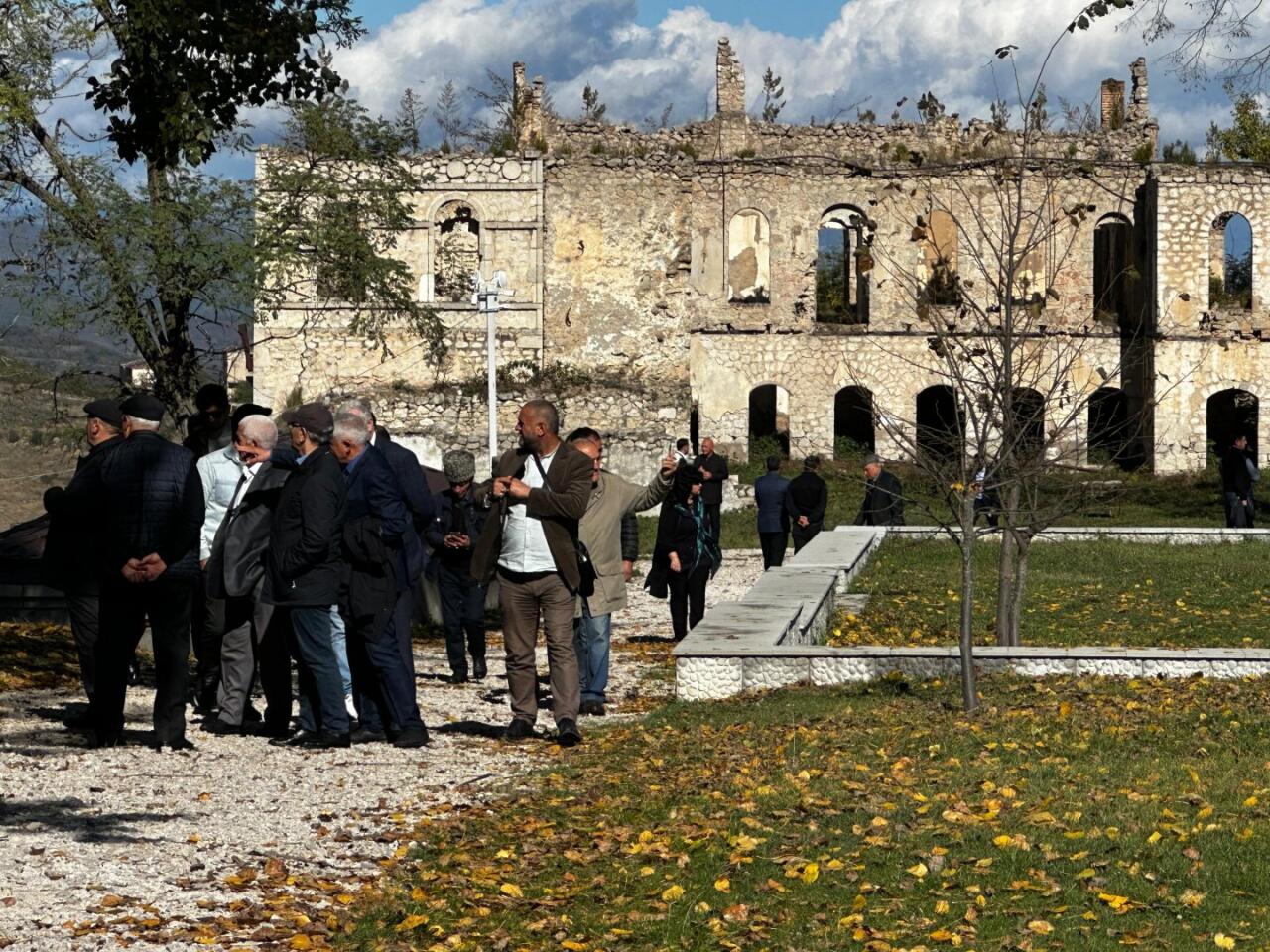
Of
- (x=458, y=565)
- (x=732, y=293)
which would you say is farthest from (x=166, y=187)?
(x=732, y=293)

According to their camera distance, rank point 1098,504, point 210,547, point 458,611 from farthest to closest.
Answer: point 1098,504 → point 458,611 → point 210,547

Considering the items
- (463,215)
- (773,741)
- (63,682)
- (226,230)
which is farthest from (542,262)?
(773,741)

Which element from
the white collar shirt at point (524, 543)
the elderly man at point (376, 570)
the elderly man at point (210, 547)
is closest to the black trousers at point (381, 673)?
the elderly man at point (376, 570)

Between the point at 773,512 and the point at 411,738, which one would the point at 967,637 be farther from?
the point at 773,512

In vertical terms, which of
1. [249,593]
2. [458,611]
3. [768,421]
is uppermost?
[768,421]

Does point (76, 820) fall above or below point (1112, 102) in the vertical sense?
below

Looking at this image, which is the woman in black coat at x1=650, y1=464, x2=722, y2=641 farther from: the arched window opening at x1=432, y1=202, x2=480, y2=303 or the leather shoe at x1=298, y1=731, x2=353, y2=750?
the arched window opening at x1=432, y1=202, x2=480, y2=303

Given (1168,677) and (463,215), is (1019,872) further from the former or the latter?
(463,215)

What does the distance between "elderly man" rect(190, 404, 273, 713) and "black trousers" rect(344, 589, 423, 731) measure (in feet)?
3.19

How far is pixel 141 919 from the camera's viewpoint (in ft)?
24.0

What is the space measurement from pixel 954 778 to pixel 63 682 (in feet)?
24.7

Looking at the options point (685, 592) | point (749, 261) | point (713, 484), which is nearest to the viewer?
point (685, 592)

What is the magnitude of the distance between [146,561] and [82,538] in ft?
2.50

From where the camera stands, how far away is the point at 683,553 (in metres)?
17.6
